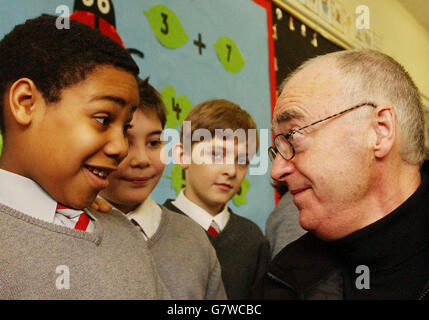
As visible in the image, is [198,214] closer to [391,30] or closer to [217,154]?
[217,154]

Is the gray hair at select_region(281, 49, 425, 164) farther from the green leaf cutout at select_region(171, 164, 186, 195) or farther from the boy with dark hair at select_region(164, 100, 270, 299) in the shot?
the green leaf cutout at select_region(171, 164, 186, 195)

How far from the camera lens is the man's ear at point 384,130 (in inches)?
27.9

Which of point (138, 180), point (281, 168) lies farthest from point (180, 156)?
point (281, 168)

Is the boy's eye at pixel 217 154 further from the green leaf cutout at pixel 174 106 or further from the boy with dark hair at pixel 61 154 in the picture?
the boy with dark hair at pixel 61 154

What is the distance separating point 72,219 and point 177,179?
398 millimetres

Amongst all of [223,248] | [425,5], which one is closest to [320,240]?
[223,248]

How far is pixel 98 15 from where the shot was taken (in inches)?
34.6

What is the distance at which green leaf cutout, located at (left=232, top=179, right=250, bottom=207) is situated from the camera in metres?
1.13

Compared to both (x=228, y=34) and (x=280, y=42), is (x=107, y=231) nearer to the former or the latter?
(x=228, y=34)

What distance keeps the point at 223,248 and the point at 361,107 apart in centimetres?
43

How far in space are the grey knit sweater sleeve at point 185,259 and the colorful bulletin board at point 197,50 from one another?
11 centimetres

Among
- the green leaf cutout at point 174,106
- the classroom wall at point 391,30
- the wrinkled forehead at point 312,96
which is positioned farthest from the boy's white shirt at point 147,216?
the classroom wall at point 391,30
